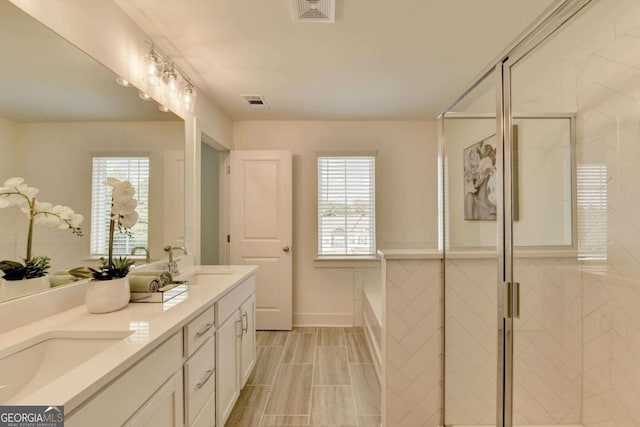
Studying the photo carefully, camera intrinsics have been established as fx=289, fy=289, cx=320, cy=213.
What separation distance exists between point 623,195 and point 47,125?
2.72 metres

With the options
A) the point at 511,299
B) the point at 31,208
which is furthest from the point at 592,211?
the point at 31,208

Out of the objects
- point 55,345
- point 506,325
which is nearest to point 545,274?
point 506,325

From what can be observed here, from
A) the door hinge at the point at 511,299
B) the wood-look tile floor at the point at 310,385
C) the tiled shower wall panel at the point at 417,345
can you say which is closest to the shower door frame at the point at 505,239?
the door hinge at the point at 511,299

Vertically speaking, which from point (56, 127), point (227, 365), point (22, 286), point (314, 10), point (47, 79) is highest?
point (314, 10)

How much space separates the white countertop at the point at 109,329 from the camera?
71 centimetres

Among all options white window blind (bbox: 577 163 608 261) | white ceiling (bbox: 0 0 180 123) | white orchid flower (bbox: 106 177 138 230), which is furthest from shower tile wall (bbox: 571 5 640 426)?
white ceiling (bbox: 0 0 180 123)

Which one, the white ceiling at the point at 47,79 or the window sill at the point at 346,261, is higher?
the white ceiling at the point at 47,79

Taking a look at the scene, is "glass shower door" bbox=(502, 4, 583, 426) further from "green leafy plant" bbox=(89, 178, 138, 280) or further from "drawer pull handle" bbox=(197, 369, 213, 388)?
"green leafy plant" bbox=(89, 178, 138, 280)

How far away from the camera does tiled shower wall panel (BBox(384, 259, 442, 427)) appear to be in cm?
172

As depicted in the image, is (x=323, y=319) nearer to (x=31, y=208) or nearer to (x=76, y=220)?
(x=76, y=220)

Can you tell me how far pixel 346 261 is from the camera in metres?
3.51

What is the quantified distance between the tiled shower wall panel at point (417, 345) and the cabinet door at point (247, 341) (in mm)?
1016

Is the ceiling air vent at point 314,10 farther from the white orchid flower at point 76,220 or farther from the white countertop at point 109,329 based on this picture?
the white countertop at point 109,329

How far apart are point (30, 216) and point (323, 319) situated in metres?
2.94
